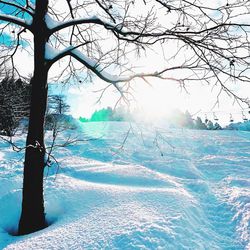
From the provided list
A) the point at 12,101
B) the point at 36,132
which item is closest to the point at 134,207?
the point at 36,132

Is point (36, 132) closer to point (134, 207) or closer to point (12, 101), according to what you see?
point (134, 207)

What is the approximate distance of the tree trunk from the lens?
4.87m

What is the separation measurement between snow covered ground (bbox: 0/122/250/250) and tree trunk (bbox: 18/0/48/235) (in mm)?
370

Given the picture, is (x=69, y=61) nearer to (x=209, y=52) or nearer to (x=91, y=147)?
(x=209, y=52)

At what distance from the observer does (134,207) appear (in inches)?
195

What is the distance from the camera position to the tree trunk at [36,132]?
192 inches

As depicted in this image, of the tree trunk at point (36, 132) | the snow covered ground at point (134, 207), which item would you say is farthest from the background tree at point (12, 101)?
the snow covered ground at point (134, 207)

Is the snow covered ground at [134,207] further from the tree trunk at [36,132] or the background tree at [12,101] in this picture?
the background tree at [12,101]

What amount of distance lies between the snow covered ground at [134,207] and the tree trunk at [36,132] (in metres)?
0.37

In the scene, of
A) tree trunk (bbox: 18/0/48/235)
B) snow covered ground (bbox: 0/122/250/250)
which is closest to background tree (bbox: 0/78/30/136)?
tree trunk (bbox: 18/0/48/235)

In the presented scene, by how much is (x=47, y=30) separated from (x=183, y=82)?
2.43m

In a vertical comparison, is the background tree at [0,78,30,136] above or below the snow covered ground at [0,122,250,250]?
above

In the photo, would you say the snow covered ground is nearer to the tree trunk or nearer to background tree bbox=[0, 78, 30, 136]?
the tree trunk

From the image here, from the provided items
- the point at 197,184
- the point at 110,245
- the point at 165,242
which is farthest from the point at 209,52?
the point at 197,184
